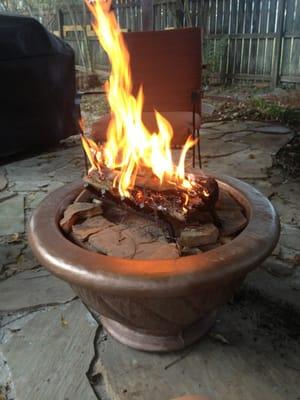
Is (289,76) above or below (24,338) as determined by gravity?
above

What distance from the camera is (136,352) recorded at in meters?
1.61

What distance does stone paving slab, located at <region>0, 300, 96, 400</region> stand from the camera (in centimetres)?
147

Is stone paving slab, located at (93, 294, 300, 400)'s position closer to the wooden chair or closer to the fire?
the fire

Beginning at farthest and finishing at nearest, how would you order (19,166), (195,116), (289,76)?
(289,76), (19,166), (195,116)

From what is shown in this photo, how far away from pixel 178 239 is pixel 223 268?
246 mm

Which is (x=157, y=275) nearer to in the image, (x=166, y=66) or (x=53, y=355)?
(x=53, y=355)

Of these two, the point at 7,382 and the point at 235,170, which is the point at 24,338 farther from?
the point at 235,170

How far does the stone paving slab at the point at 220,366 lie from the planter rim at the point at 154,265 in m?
0.51

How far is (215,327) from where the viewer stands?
1.73m

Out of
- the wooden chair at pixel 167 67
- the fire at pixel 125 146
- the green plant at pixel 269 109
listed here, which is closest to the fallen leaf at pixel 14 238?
the fire at pixel 125 146

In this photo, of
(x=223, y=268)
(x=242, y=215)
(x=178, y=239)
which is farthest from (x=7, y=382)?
(x=242, y=215)

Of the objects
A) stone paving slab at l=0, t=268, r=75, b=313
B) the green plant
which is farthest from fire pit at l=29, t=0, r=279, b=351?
the green plant

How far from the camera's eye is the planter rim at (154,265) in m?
1.12

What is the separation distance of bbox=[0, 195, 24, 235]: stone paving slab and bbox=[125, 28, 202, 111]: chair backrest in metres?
1.38
